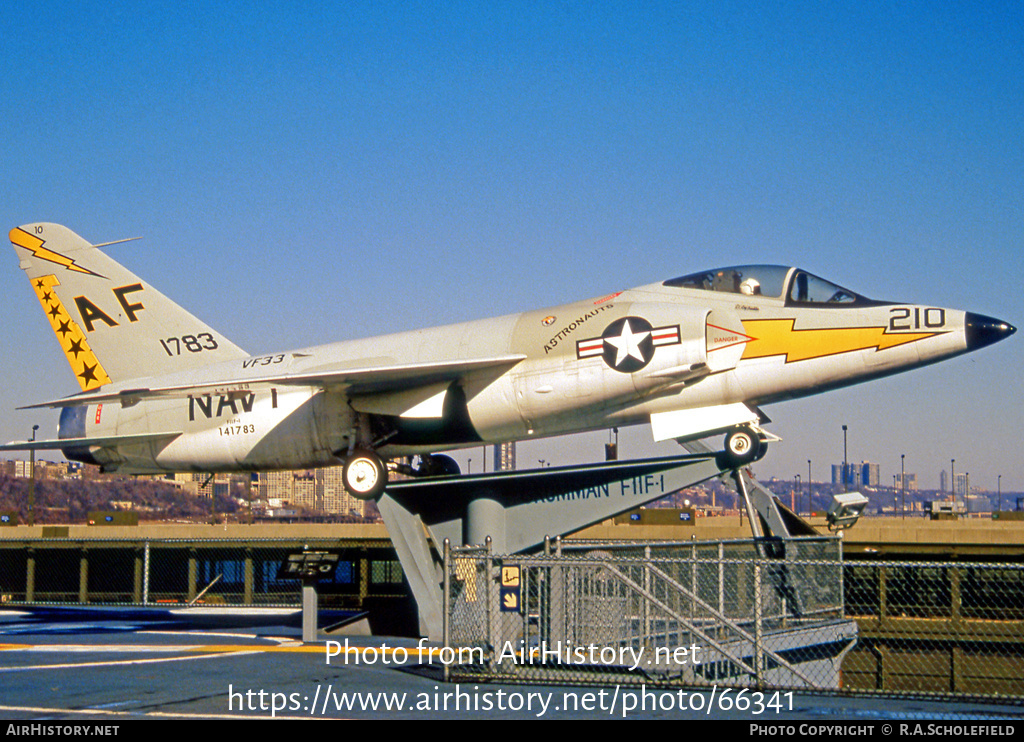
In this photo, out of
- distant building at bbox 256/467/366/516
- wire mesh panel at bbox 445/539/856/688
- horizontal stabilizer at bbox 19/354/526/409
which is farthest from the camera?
distant building at bbox 256/467/366/516

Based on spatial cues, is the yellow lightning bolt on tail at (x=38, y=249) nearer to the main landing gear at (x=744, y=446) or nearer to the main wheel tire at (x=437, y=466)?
the main wheel tire at (x=437, y=466)

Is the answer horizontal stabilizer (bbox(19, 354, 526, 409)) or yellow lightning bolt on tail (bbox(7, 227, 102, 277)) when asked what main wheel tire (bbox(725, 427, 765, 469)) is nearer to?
horizontal stabilizer (bbox(19, 354, 526, 409))

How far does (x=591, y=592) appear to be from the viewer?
39.4 feet

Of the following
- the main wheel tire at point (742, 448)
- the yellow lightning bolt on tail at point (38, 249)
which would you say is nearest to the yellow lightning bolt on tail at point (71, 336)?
the yellow lightning bolt on tail at point (38, 249)

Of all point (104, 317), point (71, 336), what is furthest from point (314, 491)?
point (104, 317)

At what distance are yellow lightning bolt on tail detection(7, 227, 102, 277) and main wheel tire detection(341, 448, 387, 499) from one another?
733cm

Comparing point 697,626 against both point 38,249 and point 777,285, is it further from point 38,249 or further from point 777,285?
point 38,249

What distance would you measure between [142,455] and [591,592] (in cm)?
961

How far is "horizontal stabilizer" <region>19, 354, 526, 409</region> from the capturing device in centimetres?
1469

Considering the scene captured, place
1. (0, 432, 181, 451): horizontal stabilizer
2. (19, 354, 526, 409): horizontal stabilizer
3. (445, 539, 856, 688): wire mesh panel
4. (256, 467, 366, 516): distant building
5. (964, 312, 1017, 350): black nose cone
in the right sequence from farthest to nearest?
(256, 467, 366, 516): distant building → (0, 432, 181, 451): horizontal stabilizer → (19, 354, 526, 409): horizontal stabilizer → (964, 312, 1017, 350): black nose cone → (445, 539, 856, 688): wire mesh panel

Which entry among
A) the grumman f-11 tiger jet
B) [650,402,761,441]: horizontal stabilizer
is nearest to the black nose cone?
the grumman f-11 tiger jet

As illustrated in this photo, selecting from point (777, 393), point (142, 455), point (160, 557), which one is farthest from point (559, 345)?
point (160, 557)

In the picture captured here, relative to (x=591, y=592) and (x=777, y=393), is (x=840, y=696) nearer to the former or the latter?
(x=591, y=592)

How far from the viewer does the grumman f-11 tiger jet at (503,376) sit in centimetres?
1382
